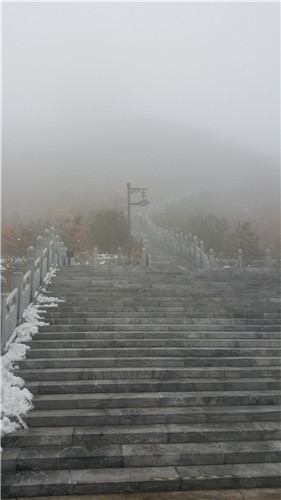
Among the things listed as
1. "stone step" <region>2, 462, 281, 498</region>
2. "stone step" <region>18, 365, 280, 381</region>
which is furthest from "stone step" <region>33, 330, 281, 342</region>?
"stone step" <region>2, 462, 281, 498</region>

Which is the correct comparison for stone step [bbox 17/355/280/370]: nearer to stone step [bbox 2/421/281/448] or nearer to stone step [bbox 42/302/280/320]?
stone step [bbox 2/421/281/448]

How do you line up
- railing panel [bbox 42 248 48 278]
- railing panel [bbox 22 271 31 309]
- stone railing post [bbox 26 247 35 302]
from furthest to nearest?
railing panel [bbox 42 248 48 278], stone railing post [bbox 26 247 35 302], railing panel [bbox 22 271 31 309]

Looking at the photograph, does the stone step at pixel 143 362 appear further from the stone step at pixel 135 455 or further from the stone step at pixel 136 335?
the stone step at pixel 135 455

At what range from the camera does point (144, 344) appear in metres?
8.19

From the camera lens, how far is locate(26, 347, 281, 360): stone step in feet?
24.9

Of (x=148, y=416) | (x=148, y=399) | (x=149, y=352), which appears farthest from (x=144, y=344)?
(x=148, y=416)

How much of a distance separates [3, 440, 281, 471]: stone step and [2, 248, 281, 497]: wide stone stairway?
0.05 feet

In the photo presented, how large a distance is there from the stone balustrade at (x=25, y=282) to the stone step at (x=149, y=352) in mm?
955

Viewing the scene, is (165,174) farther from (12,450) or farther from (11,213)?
(12,450)

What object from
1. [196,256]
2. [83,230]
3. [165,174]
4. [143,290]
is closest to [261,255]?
[196,256]

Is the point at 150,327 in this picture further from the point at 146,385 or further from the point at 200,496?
the point at 200,496

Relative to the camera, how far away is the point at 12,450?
16.6 ft

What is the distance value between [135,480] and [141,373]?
7.88ft

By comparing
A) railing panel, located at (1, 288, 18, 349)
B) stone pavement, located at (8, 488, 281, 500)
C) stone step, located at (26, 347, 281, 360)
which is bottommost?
stone pavement, located at (8, 488, 281, 500)
